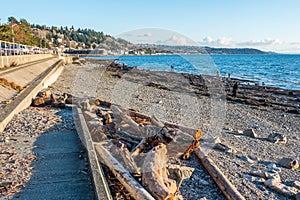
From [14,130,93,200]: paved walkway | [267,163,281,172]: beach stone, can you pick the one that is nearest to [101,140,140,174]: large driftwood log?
[14,130,93,200]: paved walkway

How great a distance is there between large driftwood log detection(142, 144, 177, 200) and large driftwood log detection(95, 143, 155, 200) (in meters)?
0.17

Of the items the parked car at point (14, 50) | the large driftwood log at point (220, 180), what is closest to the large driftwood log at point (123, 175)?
the large driftwood log at point (220, 180)

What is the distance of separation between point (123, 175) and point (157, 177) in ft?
1.72

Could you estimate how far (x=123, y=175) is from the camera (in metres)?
4.52

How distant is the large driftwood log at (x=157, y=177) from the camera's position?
4.16 m

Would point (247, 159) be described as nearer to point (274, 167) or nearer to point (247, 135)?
point (274, 167)

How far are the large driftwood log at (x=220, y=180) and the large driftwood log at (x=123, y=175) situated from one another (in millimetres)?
1626

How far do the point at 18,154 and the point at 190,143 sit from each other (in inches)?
135

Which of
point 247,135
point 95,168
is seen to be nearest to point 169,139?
point 95,168

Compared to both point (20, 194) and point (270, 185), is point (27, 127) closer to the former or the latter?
point (20, 194)

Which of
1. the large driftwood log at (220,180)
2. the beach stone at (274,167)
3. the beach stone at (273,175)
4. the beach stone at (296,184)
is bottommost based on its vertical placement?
the beach stone at (274,167)

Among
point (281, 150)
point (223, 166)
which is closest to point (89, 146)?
point (223, 166)

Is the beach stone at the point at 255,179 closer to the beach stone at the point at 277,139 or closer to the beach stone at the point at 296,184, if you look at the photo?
the beach stone at the point at 296,184

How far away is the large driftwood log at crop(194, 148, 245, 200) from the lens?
16.0ft
